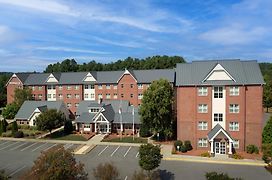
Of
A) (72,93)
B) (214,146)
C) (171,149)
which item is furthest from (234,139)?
(72,93)

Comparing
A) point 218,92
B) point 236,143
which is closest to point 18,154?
point 218,92

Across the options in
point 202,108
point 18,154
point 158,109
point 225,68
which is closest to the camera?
point 18,154

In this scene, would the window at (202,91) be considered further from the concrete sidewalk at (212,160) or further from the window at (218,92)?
the concrete sidewalk at (212,160)

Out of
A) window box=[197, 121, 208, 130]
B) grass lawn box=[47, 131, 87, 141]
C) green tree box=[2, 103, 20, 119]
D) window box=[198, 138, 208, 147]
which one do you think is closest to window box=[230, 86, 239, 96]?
window box=[197, 121, 208, 130]

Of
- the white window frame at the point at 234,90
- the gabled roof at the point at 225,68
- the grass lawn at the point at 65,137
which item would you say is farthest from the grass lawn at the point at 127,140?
the white window frame at the point at 234,90

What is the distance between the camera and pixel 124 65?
4747 inches

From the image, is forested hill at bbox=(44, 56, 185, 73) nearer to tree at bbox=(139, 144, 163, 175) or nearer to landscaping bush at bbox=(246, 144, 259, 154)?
landscaping bush at bbox=(246, 144, 259, 154)

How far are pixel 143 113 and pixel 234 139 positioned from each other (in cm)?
1518

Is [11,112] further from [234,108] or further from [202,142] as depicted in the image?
[234,108]

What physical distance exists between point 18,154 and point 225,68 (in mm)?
34326

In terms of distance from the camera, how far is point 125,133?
56812mm

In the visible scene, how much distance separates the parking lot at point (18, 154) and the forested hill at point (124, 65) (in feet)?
230

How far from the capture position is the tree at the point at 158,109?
159ft

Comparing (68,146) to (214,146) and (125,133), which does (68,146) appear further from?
(214,146)
